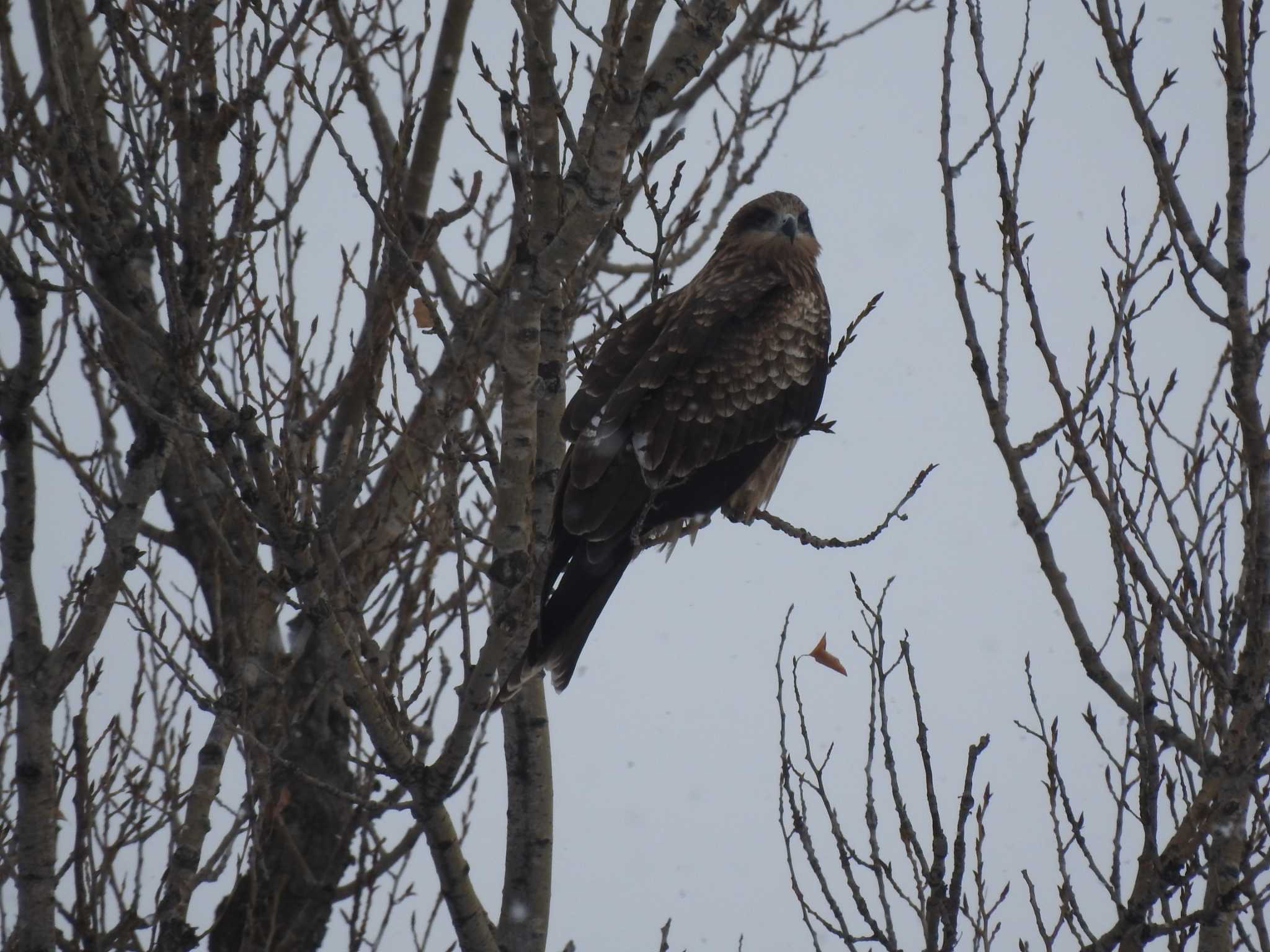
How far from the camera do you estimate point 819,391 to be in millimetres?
5602

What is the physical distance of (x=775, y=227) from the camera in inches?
235

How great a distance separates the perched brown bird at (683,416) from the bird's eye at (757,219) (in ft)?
0.40

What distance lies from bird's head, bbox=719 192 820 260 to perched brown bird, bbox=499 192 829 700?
1cm

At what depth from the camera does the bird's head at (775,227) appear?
588cm

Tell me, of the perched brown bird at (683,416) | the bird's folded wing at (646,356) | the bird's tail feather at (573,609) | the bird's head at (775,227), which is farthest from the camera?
the bird's head at (775,227)

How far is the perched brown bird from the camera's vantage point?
4.72 metres

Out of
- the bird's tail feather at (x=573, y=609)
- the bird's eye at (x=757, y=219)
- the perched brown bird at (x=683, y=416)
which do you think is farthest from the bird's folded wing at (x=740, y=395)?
the bird's eye at (x=757, y=219)

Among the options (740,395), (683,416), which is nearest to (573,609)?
(683,416)

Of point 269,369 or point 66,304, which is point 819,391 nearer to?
point 269,369

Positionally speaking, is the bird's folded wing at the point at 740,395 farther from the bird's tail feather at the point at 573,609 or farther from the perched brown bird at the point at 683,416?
the bird's tail feather at the point at 573,609

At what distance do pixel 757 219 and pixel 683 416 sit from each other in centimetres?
137

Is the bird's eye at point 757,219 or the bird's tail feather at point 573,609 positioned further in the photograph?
the bird's eye at point 757,219

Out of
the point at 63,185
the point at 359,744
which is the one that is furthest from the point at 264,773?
the point at 63,185

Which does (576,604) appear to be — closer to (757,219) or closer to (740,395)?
(740,395)
